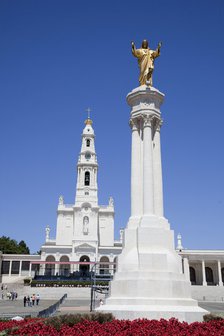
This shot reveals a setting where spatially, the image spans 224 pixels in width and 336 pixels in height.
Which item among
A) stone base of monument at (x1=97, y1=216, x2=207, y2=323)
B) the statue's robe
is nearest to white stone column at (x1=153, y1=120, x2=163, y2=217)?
stone base of monument at (x1=97, y1=216, x2=207, y2=323)

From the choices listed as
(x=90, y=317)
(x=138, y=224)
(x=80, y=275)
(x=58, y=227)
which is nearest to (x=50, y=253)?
(x=58, y=227)

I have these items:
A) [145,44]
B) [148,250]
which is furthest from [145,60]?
[148,250]

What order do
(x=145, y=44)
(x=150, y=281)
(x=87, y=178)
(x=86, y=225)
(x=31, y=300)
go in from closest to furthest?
(x=150, y=281) < (x=145, y=44) < (x=31, y=300) < (x=86, y=225) < (x=87, y=178)

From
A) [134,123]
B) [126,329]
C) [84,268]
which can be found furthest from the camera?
[84,268]

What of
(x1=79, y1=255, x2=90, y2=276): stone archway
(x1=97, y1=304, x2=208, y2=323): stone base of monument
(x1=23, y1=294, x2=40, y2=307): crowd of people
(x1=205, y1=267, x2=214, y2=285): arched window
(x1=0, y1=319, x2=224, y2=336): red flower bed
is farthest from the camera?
(x1=205, y1=267, x2=214, y2=285): arched window

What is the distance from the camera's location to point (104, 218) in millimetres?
78812

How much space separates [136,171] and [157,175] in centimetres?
133

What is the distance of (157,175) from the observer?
21125mm

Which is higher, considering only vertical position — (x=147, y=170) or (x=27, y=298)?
(x=147, y=170)

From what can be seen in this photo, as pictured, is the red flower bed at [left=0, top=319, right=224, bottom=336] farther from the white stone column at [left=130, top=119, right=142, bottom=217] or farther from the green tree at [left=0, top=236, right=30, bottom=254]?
the green tree at [left=0, top=236, right=30, bottom=254]

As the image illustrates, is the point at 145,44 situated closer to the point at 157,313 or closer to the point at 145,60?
the point at 145,60

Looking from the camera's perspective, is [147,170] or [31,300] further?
[31,300]

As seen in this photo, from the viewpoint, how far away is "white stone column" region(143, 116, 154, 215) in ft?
65.1

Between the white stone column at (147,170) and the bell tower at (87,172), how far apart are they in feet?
185
